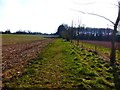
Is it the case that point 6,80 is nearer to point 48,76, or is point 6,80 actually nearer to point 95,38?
point 48,76

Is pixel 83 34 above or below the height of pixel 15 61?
below

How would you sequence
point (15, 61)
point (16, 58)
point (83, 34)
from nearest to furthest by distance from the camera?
point (15, 61), point (16, 58), point (83, 34)

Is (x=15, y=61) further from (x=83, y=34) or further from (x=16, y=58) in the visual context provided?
(x=83, y=34)

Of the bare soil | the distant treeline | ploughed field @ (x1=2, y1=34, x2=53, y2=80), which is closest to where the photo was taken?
the bare soil

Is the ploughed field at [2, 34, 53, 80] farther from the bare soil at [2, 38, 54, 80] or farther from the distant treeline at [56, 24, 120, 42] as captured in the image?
the distant treeline at [56, 24, 120, 42]

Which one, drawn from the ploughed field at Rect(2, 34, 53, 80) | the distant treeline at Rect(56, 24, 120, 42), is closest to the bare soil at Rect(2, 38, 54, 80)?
the ploughed field at Rect(2, 34, 53, 80)

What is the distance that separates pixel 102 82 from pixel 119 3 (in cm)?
837

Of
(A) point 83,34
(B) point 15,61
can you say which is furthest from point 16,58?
(A) point 83,34

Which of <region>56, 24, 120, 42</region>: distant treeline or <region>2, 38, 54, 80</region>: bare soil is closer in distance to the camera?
<region>2, 38, 54, 80</region>: bare soil

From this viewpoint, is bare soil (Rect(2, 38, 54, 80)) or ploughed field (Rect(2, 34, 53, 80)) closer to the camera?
bare soil (Rect(2, 38, 54, 80))

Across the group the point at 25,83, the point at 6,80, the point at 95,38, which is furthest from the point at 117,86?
the point at 95,38

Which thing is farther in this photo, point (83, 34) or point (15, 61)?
point (83, 34)

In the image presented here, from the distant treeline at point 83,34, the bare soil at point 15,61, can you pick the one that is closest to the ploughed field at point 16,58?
the bare soil at point 15,61

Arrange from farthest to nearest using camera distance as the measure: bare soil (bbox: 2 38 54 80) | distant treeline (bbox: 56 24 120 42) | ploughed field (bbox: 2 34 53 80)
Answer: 1. distant treeline (bbox: 56 24 120 42)
2. ploughed field (bbox: 2 34 53 80)
3. bare soil (bbox: 2 38 54 80)
